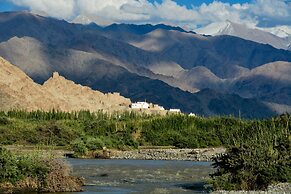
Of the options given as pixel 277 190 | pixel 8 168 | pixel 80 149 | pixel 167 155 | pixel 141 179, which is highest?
pixel 80 149

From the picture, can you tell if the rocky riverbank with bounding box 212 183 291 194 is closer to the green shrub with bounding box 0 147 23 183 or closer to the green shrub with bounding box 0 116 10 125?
the green shrub with bounding box 0 147 23 183

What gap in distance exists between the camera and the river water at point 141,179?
130 ft

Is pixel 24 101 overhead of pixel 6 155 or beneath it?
overhead

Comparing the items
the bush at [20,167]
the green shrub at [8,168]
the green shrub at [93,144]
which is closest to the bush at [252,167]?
the bush at [20,167]

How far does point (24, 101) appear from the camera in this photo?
506 feet

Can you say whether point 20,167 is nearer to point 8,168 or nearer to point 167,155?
point 8,168

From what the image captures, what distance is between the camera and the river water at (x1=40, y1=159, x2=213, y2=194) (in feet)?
130

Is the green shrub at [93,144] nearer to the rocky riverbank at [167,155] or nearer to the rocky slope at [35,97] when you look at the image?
the rocky riverbank at [167,155]

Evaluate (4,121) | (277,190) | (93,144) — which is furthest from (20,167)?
(4,121)

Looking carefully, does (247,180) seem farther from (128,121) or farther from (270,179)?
(128,121)

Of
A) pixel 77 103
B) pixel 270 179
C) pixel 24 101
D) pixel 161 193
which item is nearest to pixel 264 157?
pixel 270 179

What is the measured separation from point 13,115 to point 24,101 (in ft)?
120

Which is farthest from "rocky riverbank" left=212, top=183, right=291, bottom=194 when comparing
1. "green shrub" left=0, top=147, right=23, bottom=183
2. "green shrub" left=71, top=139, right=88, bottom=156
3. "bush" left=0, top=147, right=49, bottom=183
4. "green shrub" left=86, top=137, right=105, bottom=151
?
"green shrub" left=86, top=137, right=105, bottom=151

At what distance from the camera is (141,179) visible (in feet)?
154
